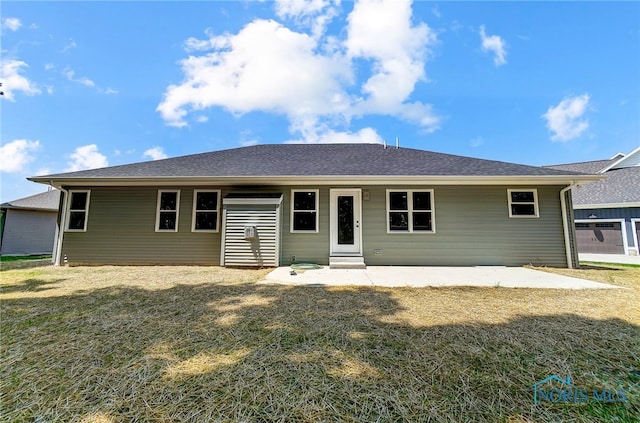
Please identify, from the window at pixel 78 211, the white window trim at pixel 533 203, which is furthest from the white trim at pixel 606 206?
the window at pixel 78 211

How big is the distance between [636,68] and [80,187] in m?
21.0

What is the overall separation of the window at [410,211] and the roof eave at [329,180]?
1.46 feet

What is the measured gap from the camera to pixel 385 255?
753cm

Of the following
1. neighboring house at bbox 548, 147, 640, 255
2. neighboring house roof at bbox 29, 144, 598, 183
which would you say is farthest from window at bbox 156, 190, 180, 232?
neighboring house at bbox 548, 147, 640, 255

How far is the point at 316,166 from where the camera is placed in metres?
8.30

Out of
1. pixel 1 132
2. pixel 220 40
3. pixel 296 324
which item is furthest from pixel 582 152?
pixel 1 132

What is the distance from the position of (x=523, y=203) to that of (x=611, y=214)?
9.62m

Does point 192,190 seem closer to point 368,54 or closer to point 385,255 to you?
point 385,255

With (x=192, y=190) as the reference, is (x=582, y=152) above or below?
above

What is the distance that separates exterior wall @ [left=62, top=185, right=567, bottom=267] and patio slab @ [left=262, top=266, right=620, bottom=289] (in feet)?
2.56

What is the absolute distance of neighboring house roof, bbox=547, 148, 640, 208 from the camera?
1247 centimetres

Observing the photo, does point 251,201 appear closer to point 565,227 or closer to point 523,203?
point 523,203

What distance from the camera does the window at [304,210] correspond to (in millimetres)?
A: 7707

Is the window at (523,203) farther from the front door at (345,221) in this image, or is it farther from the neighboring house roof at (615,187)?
the neighboring house roof at (615,187)
